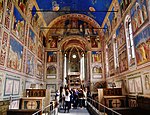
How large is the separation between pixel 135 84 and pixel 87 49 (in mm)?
10963

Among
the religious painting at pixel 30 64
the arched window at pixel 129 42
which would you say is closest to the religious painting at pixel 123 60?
the arched window at pixel 129 42

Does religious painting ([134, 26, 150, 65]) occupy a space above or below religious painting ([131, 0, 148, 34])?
below

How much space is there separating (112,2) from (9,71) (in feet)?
36.2

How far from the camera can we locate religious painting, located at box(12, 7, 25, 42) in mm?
9825

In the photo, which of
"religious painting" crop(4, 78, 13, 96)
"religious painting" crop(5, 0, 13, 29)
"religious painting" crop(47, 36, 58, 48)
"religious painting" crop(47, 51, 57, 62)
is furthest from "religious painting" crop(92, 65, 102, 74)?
"religious painting" crop(5, 0, 13, 29)

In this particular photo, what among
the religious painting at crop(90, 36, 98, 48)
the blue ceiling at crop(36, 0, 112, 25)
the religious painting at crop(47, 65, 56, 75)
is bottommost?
the religious painting at crop(47, 65, 56, 75)

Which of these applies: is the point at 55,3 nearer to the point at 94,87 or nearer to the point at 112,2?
the point at 112,2

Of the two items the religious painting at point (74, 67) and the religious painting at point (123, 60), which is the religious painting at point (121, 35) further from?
the religious painting at point (74, 67)

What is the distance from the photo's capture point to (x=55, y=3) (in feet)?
53.0

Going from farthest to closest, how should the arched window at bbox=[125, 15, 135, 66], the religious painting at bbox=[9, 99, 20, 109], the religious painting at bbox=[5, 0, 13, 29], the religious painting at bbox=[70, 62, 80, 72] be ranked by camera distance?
the religious painting at bbox=[70, 62, 80, 72], the arched window at bbox=[125, 15, 135, 66], the religious painting at bbox=[9, 99, 20, 109], the religious painting at bbox=[5, 0, 13, 29]

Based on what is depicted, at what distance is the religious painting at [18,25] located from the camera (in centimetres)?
982

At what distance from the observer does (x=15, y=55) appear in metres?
9.91

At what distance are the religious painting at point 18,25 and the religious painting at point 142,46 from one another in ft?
26.3

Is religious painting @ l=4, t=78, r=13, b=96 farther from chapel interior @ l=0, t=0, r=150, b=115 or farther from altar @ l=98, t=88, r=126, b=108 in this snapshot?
altar @ l=98, t=88, r=126, b=108
